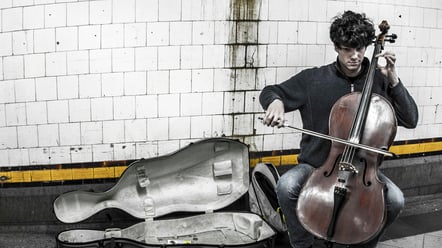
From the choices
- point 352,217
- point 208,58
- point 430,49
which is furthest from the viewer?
point 430,49

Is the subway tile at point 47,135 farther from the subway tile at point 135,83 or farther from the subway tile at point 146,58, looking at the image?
the subway tile at point 146,58

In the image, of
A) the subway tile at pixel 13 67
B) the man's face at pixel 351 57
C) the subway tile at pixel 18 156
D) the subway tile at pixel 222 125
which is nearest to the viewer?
the man's face at pixel 351 57

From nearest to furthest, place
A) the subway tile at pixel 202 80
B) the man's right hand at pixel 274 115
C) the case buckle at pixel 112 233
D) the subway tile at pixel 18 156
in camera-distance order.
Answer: the man's right hand at pixel 274 115, the case buckle at pixel 112 233, the subway tile at pixel 18 156, the subway tile at pixel 202 80

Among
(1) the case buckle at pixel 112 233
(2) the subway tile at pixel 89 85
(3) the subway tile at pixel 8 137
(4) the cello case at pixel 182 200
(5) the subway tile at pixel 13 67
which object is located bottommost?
(1) the case buckle at pixel 112 233

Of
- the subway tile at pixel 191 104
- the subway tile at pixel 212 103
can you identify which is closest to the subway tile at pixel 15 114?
the subway tile at pixel 191 104

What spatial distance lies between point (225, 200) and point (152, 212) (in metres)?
0.50

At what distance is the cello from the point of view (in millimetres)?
2586

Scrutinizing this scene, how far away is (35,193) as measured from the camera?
3670 millimetres

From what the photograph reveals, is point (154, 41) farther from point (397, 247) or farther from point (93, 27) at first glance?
point (397, 247)

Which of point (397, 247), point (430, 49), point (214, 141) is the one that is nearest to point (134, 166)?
point (214, 141)

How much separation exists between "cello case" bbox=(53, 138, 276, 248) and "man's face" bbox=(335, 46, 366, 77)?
1.00 m

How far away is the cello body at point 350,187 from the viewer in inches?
102

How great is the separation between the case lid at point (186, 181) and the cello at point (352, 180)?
962mm

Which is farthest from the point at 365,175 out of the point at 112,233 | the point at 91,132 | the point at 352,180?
the point at 91,132
